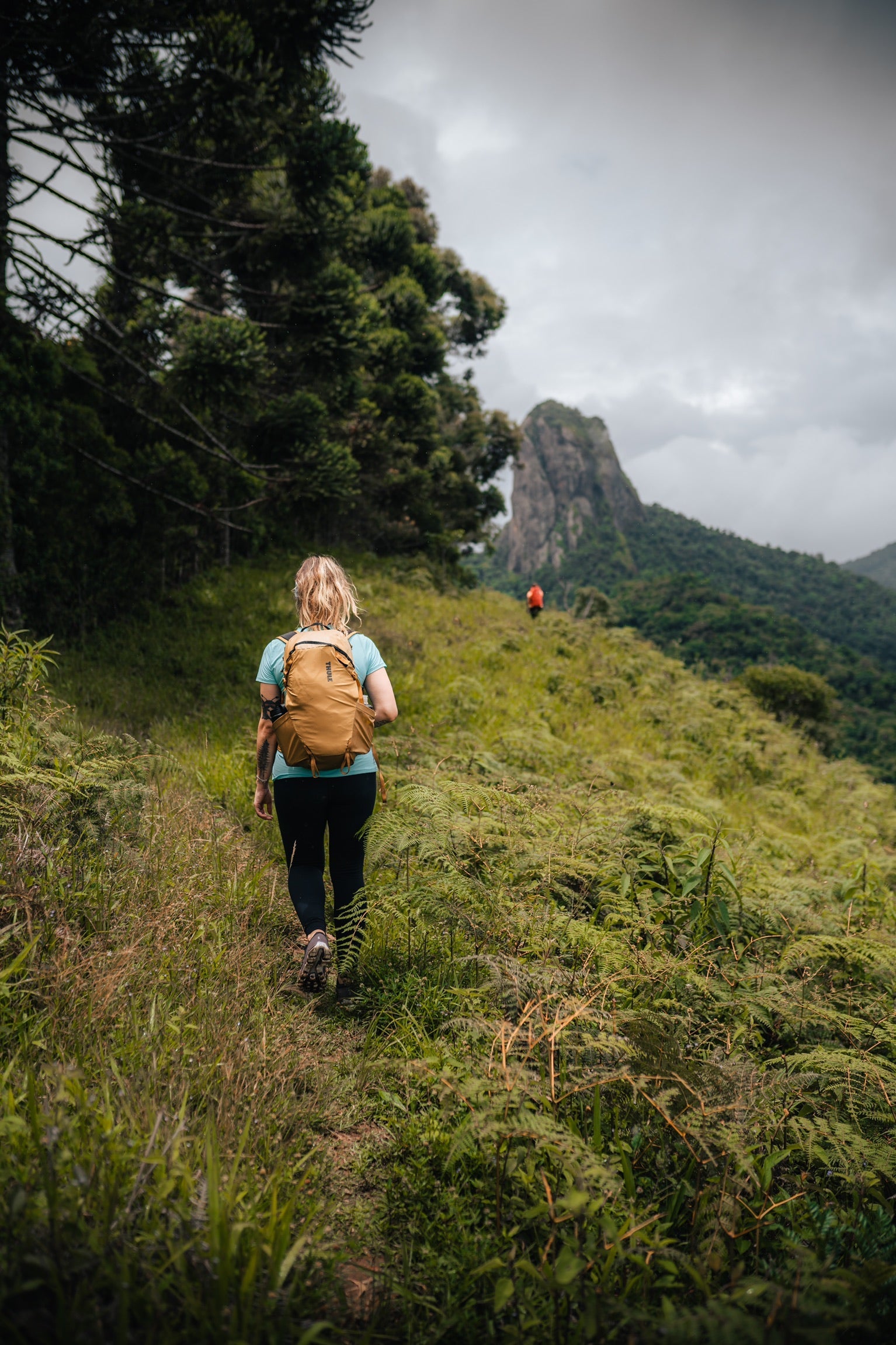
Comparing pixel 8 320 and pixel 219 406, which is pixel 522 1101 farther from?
pixel 219 406

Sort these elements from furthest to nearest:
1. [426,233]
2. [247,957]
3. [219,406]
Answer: [426,233] < [219,406] < [247,957]

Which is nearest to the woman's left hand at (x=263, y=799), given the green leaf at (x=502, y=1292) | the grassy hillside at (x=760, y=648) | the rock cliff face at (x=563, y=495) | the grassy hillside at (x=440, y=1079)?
the grassy hillside at (x=440, y=1079)

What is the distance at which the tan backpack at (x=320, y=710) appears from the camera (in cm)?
277

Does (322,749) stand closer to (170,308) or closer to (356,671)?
(356,671)

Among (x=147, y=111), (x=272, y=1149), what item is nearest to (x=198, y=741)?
(x=272, y=1149)

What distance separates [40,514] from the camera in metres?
8.34

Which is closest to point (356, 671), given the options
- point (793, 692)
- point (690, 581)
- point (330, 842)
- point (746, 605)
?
point (330, 842)

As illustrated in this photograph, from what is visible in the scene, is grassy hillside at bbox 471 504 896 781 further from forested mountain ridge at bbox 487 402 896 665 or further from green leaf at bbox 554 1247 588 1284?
green leaf at bbox 554 1247 588 1284

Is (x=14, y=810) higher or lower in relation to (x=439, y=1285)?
higher

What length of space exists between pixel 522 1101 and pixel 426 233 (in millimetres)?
31577

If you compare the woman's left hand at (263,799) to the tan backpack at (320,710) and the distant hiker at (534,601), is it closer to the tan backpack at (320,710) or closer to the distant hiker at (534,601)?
the tan backpack at (320,710)

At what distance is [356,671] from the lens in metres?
3.00

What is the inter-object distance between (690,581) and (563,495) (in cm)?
10770

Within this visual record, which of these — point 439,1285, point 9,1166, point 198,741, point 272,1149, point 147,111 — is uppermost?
point 147,111
